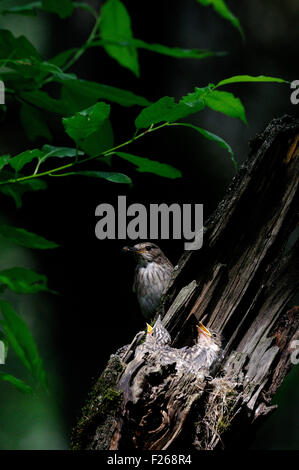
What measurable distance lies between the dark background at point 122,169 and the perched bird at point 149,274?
35 centimetres

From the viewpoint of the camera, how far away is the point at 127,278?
4.77m

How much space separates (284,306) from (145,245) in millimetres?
2062

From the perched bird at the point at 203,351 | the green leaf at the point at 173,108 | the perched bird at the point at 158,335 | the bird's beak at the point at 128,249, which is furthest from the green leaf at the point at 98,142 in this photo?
the bird's beak at the point at 128,249

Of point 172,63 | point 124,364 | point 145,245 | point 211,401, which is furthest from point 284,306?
point 172,63

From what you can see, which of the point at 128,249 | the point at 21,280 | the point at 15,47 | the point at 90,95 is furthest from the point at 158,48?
the point at 128,249

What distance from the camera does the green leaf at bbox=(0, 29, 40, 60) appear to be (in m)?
1.96

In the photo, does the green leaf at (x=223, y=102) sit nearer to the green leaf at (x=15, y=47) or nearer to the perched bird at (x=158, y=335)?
the green leaf at (x=15, y=47)

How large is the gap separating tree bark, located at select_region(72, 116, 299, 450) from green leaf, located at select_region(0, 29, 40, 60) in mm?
1051

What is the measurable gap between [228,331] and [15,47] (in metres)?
1.60

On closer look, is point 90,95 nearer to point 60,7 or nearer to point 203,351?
point 60,7

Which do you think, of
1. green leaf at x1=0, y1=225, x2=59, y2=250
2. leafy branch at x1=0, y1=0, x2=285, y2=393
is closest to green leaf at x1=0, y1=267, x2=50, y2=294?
leafy branch at x1=0, y1=0, x2=285, y2=393

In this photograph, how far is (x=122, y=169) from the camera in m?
4.37

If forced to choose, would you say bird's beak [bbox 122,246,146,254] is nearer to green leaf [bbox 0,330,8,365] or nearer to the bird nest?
the bird nest

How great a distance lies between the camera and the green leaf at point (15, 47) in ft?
6.44
